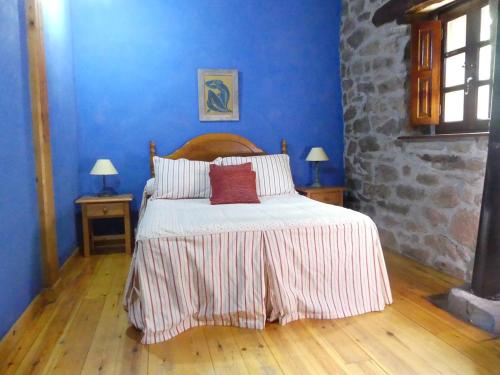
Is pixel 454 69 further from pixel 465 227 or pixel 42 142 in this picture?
pixel 42 142

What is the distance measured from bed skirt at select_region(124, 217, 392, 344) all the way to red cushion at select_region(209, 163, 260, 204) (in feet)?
2.84

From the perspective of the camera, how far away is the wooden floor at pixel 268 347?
1714mm

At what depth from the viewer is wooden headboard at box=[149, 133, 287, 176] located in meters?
3.85

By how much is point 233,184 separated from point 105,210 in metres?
1.32

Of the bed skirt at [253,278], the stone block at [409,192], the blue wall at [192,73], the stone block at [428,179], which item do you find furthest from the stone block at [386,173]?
the bed skirt at [253,278]

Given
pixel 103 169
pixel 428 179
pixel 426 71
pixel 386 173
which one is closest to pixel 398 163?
pixel 386 173

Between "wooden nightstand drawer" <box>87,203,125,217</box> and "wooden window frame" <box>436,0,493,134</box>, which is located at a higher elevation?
"wooden window frame" <box>436,0,493,134</box>

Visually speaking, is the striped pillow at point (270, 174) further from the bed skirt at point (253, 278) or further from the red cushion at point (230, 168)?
the bed skirt at point (253, 278)

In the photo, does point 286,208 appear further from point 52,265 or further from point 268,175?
point 52,265

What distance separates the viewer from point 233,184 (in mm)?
3035

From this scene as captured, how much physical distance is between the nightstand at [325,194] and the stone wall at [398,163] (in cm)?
24

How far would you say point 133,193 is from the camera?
3924mm

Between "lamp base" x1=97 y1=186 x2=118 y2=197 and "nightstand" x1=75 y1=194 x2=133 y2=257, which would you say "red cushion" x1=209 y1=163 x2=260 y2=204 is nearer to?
"nightstand" x1=75 y1=194 x2=133 y2=257

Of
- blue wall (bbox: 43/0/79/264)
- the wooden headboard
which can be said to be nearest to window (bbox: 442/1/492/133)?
the wooden headboard
